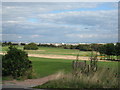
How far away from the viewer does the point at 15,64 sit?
1380 cm

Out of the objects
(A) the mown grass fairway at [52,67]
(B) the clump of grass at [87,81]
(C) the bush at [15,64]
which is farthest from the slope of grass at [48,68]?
(B) the clump of grass at [87,81]

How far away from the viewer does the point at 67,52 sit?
187 ft

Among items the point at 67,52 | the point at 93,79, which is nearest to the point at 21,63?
the point at 93,79

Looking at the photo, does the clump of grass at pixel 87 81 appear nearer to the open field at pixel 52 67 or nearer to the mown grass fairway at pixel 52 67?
the mown grass fairway at pixel 52 67

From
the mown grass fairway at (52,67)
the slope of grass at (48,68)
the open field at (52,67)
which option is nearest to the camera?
the open field at (52,67)

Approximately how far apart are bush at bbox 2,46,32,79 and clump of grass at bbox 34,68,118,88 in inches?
137

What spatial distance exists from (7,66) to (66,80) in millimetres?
4677

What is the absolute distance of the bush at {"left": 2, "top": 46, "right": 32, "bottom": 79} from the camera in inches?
543

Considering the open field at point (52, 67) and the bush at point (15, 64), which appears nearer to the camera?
the bush at point (15, 64)

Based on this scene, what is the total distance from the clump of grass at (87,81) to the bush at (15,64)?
3485 mm

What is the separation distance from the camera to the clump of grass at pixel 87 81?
33.9 feet

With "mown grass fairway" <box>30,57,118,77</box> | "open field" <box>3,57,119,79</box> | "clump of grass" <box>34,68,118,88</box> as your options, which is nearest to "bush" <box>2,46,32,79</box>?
"open field" <box>3,57,119,79</box>

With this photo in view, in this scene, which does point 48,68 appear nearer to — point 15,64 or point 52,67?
point 52,67

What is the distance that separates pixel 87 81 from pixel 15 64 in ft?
16.7
